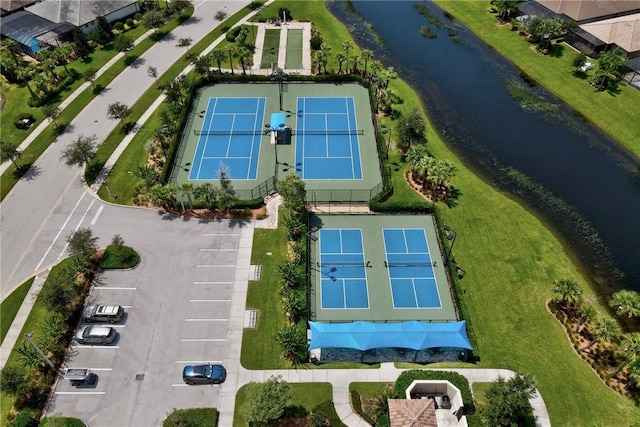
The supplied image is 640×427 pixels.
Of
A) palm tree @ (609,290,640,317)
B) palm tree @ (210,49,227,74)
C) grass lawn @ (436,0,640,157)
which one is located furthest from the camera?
palm tree @ (210,49,227,74)

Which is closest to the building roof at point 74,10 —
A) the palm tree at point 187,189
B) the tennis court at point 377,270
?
the palm tree at point 187,189

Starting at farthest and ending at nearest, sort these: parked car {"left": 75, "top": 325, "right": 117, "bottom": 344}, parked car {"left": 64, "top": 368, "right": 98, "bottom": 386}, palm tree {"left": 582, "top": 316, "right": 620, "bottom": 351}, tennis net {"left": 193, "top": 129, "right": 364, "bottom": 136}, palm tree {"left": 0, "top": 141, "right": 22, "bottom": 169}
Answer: tennis net {"left": 193, "top": 129, "right": 364, "bottom": 136}, palm tree {"left": 0, "top": 141, "right": 22, "bottom": 169}, parked car {"left": 75, "top": 325, "right": 117, "bottom": 344}, palm tree {"left": 582, "top": 316, "right": 620, "bottom": 351}, parked car {"left": 64, "top": 368, "right": 98, "bottom": 386}

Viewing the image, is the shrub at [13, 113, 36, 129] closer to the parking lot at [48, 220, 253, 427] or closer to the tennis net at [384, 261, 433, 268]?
the parking lot at [48, 220, 253, 427]

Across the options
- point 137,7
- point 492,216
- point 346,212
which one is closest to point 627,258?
point 492,216

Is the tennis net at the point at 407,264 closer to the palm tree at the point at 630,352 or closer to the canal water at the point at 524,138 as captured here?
the canal water at the point at 524,138

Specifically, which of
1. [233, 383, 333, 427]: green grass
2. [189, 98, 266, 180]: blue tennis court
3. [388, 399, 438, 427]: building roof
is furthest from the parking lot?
[388, 399, 438, 427]: building roof

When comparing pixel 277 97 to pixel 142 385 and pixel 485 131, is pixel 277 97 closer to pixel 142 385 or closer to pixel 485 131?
pixel 485 131
